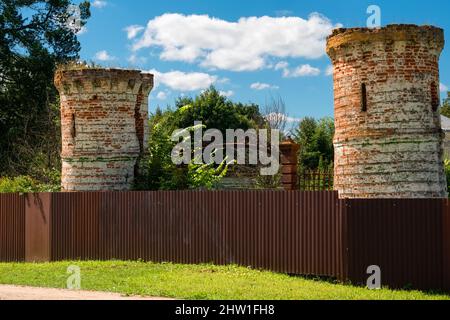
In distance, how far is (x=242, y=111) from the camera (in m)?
55.7

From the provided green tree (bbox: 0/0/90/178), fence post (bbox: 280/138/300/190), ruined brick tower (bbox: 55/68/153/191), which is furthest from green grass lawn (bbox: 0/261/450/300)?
green tree (bbox: 0/0/90/178)

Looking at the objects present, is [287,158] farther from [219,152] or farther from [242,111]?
[242,111]

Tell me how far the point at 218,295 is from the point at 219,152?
20552 mm

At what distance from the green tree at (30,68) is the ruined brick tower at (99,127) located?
1516cm

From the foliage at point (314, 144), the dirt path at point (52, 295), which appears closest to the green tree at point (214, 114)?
the foliage at point (314, 144)

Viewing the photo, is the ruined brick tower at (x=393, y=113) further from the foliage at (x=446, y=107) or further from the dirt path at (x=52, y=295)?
the foliage at (x=446, y=107)

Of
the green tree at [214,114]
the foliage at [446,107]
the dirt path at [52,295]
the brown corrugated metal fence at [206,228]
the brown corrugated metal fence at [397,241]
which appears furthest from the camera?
the foliage at [446,107]

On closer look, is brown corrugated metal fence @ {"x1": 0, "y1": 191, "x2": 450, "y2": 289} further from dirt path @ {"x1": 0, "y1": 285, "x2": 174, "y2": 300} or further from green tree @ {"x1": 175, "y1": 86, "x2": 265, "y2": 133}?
green tree @ {"x1": 175, "y1": 86, "x2": 265, "y2": 133}

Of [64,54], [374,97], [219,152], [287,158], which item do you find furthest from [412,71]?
[64,54]

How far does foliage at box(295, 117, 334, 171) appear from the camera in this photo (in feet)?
Result: 144

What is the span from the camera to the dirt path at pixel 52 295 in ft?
41.0

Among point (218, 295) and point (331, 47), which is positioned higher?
point (331, 47)

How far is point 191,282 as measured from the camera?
14.3 meters

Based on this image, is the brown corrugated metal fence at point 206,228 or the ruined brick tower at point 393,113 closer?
the brown corrugated metal fence at point 206,228
